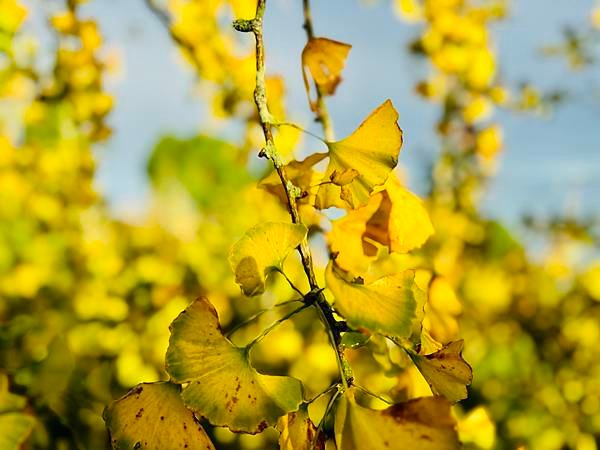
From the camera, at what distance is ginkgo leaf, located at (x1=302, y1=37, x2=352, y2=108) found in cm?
61

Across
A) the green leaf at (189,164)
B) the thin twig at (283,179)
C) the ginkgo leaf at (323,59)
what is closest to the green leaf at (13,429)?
the thin twig at (283,179)

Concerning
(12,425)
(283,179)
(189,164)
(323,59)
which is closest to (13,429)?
(12,425)

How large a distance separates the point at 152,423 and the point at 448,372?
7.0 inches

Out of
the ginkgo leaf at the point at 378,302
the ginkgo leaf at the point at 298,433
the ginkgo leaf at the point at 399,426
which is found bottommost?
the ginkgo leaf at the point at 298,433

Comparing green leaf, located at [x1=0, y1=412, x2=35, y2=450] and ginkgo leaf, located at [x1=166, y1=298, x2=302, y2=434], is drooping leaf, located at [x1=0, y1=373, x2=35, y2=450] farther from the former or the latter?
ginkgo leaf, located at [x1=166, y1=298, x2=302, y2=434]

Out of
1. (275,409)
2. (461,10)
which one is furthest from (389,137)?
(461,10)

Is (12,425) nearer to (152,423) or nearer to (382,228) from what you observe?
(152,423)

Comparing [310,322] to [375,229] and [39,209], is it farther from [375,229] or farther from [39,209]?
[375,229]

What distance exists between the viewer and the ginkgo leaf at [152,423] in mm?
423

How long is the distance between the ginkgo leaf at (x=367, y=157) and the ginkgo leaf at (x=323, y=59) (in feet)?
0.52

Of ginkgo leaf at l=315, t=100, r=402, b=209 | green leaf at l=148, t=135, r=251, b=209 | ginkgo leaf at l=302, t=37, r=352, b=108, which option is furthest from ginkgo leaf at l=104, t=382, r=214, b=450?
green leaf at l=148, t=135, r=251, b=209

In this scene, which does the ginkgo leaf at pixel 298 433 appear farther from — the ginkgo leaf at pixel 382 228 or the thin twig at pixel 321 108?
the thin twig at pixel 321 108

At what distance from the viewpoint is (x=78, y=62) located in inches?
52.5

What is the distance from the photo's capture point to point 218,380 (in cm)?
41
